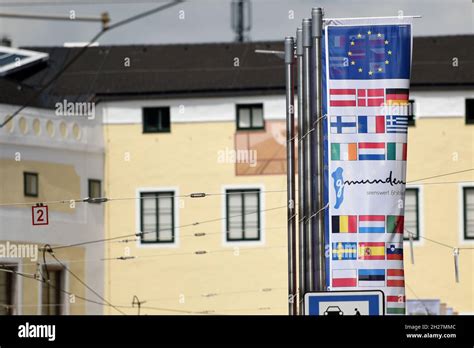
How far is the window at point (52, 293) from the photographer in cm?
1739

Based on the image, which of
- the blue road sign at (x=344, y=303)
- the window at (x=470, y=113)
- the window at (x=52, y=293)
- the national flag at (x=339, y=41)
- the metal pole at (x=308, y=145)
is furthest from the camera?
the national flag at (x=339, y=41)

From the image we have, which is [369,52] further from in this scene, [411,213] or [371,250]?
[371,250]

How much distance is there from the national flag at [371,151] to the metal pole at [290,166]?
15.6 inches

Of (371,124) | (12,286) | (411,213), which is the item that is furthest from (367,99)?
(12,286)

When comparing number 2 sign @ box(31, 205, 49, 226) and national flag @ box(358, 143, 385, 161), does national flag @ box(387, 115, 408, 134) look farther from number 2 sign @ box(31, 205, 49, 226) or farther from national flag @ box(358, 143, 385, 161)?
number 2 sign @ box(31, 205, 49, 226)

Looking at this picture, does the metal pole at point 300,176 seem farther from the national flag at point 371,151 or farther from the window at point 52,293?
the window at point 52,293

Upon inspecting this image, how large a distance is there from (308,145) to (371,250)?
673 millimetres

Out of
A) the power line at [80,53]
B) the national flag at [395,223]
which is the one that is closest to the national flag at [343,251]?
the national flag at [395,223]

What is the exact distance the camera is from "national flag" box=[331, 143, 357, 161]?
17.7 metres

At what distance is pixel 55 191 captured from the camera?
17.6 m

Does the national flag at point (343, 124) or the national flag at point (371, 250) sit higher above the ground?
the national flag at point (343, 124)

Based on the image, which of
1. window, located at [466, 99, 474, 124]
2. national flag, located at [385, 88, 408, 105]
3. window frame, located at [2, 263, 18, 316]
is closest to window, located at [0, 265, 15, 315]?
window frame, located at [2, 263, 18, 316]

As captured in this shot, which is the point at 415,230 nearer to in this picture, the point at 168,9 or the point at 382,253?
the point at 382,253

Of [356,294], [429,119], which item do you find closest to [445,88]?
[429,119]
